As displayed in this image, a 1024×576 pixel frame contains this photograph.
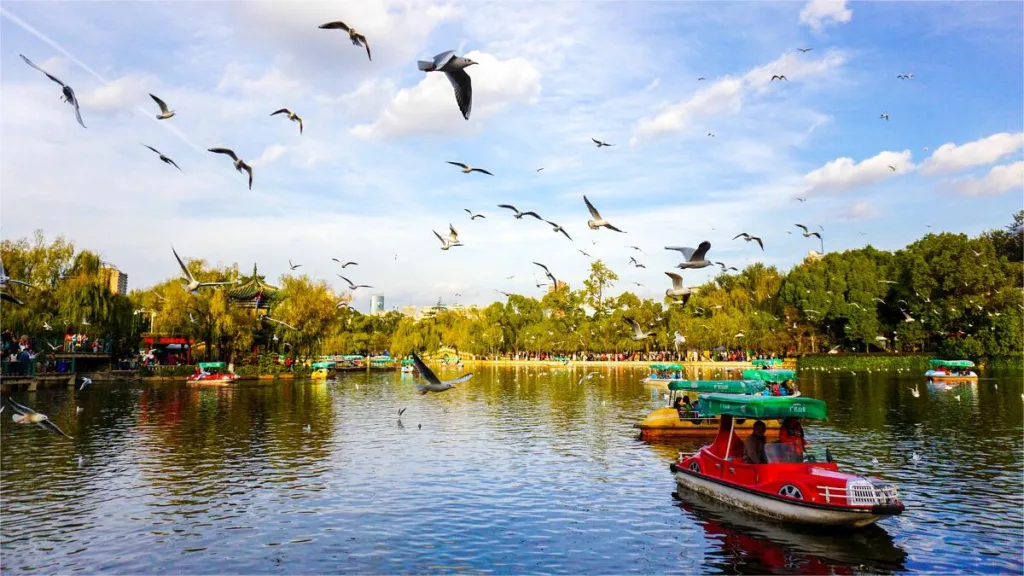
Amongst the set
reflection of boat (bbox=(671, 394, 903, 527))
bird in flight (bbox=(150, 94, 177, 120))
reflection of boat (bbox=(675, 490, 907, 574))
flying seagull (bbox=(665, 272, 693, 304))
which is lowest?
reflection of boat (bbox=(675, 490, 907, 574))

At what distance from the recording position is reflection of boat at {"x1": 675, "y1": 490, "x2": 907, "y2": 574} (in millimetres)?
12133

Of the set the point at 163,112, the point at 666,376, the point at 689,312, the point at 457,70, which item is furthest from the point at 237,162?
the point at 689,312

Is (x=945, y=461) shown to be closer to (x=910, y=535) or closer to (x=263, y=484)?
(x=910, y=535)

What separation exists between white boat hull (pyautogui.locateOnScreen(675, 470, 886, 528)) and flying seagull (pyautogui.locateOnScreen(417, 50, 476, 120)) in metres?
10.7

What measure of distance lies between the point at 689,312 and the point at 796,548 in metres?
87.3

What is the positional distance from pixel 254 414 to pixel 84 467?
13910 millimetres

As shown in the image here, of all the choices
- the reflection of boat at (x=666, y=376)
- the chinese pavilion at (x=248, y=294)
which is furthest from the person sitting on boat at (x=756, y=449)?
the chinese pavilion at (x=248, y=294)

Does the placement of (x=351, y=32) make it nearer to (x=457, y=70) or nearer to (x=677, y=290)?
(x=457, y=70)

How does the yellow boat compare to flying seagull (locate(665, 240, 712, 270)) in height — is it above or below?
below

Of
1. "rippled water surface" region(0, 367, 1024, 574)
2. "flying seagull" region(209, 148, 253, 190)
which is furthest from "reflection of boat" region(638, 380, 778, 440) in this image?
"flying seagull" region(209, 148, 253, 190)

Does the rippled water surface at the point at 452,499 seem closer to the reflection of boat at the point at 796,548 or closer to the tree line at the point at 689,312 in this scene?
the reflection of boat at the point at 796,548

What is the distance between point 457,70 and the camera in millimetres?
9180

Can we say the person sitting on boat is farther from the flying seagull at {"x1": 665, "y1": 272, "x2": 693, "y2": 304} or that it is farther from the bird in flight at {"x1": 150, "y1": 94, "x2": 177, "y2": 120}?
the bird in flight at {"x1": 150, "y1": 94, "x2": 177, "y2": 120}

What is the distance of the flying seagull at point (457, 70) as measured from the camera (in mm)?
8961
